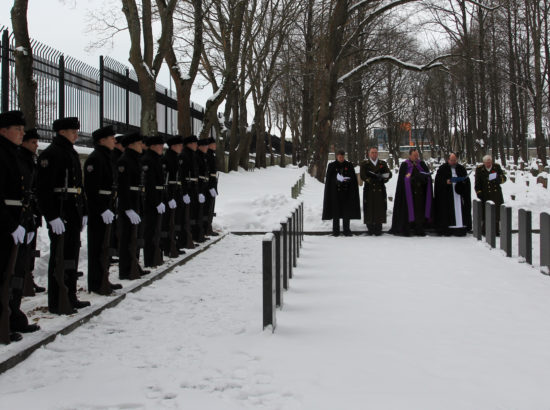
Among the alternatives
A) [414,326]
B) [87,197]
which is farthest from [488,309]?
[87,197]

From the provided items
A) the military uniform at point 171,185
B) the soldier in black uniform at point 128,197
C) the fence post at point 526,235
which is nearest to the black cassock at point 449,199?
the fence post at point 526,235

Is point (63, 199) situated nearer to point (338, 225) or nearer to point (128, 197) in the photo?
point (128, 197)

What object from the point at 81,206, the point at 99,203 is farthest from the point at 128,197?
the point at 81,206

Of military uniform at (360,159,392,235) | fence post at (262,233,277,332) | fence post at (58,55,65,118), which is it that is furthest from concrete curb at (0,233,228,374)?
military uniform at (360,159,392,235)

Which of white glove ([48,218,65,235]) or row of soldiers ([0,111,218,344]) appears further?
white glove ([48,218,65,235])

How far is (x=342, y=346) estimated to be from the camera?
227 inches

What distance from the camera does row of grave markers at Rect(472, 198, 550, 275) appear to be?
9930mm

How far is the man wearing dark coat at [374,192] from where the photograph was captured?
51.4 ft

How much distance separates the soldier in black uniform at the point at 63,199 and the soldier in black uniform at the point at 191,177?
4.53 m

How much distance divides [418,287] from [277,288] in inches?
91.4

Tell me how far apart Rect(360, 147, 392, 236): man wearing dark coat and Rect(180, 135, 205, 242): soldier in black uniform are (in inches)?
188

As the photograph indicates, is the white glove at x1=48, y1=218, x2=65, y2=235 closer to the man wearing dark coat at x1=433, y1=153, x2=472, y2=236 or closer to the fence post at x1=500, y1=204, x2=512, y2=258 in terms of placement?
the fence post at x1=500, y1=204, x2=512, y2=258

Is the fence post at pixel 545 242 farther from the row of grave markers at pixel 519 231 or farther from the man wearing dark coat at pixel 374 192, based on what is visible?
the man wearing dark coat at pixel 374 192

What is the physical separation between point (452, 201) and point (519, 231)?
3.94m
